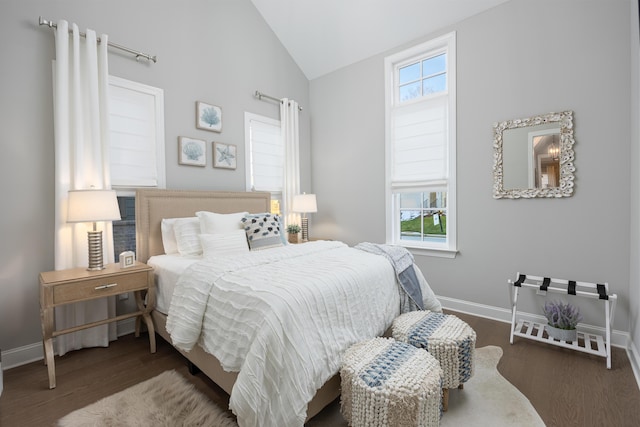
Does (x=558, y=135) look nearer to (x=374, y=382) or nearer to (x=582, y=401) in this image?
(x=582, y=401)

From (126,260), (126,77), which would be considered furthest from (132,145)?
(126,260)

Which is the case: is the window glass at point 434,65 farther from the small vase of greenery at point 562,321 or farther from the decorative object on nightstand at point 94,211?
the decorative object on nightstand at point 94,211

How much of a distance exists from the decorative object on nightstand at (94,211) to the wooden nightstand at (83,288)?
129 millimetres

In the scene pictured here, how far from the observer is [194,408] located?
1.70 meters

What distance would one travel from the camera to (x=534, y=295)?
9.02 feet

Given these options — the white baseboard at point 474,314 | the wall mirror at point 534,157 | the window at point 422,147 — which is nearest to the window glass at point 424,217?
the window at point 422,147

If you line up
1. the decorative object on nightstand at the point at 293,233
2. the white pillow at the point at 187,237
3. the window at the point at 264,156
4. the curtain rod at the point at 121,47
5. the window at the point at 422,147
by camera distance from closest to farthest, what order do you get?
the curtain rod at the point at 121,47, the white pillow at the point at 187,237, the window at the point at 422,147, the window at the point at 264,156, the decorative object on nightstand at the point at 293,233

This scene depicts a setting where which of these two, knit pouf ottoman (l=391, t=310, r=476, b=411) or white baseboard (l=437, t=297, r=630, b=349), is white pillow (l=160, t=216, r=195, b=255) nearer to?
knit pouf ottoman (l=391, t=310, r=476, b=411)

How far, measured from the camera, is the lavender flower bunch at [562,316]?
2.33 meters

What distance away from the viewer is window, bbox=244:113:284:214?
3789 millimetres

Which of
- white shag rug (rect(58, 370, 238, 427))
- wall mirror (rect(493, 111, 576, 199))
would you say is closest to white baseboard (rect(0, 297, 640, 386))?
white shag rug (rect(58, 370, 238, 427))

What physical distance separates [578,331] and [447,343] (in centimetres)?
177

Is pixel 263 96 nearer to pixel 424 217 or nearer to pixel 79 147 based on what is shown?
pixel 79 147

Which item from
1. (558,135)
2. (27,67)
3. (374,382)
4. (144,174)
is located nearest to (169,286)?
(144,174)
